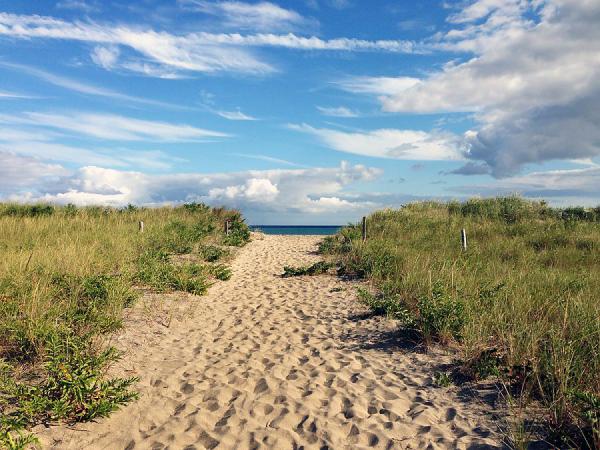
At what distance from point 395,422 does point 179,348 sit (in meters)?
3.94

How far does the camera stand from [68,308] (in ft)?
22.1

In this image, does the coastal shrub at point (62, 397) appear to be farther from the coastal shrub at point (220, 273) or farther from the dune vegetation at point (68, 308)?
the coastal shrub at point (220, 273)

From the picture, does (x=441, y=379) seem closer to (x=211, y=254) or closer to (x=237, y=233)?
(x=211, y=254)

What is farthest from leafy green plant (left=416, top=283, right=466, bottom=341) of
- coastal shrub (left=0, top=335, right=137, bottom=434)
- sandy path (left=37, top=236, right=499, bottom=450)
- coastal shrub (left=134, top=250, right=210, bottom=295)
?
coastal shrub (left=134, top=250, right=210, bottom=295)

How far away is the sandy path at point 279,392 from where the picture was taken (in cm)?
421

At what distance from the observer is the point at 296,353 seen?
6.61 metres

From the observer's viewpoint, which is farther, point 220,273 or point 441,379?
point 220,273

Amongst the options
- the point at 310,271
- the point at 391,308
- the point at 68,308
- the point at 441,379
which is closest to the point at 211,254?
the point at 310,271

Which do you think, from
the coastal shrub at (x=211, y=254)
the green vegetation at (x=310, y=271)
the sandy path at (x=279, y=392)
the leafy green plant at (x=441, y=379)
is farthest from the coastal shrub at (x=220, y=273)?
the leafy green plant at (x=441, y=379)

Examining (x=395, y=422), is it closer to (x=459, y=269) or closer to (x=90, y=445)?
(x=90, y=445)

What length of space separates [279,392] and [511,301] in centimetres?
412

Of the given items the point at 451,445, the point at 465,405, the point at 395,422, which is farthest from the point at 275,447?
the point at 465,405

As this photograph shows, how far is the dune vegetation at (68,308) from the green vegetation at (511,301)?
14.8ft

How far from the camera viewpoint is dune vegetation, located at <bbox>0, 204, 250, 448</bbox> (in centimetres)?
441
